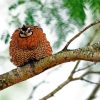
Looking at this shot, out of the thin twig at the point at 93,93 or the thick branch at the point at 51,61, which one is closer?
the thick branch at the point at 51,61

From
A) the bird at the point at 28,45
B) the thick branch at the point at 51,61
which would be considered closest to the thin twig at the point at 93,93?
the bird at the point at 28,45

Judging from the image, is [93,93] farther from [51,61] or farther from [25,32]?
[51,61]

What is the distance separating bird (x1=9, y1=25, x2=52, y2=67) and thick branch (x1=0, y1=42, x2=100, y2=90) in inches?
8.4

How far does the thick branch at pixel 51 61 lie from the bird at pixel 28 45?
0.21 m

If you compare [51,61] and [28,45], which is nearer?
[51,61]

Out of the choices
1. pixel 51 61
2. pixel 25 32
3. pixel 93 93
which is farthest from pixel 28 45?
pixel 93 93

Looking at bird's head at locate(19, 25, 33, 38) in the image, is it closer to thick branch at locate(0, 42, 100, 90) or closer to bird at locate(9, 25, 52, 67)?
bird at locate(9, 25, 52, 67)

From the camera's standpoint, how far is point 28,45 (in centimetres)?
304

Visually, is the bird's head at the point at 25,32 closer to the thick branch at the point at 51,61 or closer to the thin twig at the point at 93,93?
the thick branch at the point at 51,61

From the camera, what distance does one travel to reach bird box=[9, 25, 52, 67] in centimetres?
304

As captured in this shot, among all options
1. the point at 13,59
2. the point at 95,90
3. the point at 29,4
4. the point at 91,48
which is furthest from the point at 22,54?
the point at 95,90

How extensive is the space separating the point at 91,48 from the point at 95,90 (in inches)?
82.4

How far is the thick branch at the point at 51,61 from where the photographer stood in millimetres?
2688

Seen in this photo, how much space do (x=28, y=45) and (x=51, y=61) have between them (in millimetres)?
370
